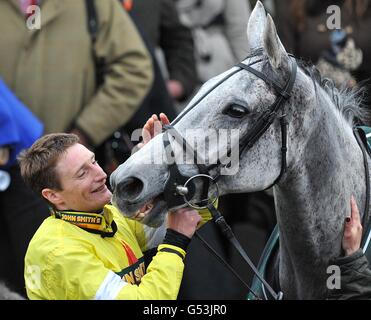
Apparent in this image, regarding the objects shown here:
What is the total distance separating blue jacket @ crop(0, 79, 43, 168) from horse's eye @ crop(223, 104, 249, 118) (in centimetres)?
215

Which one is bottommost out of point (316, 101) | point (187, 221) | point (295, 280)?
point (295, 280)

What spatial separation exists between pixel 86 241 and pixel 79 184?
22 centimetres

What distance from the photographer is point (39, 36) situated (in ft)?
19.9

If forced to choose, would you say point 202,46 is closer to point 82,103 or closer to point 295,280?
point 82,103

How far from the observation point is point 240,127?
380 cm

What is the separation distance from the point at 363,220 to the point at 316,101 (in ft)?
1.68

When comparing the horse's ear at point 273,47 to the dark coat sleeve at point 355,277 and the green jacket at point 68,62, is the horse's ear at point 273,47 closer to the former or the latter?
the dark coat sleeve at point 355,277

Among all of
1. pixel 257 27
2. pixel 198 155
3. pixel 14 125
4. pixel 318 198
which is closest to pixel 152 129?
pixel 198 155

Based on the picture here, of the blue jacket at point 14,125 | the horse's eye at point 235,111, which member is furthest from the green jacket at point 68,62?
the horse's eye at point 235,111

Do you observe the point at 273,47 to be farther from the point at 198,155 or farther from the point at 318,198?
the point at 318,198

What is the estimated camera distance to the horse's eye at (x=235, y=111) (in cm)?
377

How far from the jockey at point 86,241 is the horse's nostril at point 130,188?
80 millimetres
